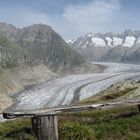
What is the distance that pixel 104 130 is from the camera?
17.8m

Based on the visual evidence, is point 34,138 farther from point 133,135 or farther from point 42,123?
point 133,135

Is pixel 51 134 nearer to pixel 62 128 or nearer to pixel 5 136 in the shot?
pixel 62 128

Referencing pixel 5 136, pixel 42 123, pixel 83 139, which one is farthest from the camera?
pixel 5 136

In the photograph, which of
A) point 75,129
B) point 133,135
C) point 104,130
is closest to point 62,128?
point 75,129

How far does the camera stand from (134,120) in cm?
1878

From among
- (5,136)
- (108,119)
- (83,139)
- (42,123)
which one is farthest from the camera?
(108,119)

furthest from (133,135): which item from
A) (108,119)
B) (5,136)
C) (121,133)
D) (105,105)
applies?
(5,136)

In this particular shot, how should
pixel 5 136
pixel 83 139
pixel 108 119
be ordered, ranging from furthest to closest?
1. pixel 108 119
2. pixel 5 136
3. pixel 83 139

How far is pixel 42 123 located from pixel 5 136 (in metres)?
3.60

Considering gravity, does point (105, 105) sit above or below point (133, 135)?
above

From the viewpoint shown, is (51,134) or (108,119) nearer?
(51,134)

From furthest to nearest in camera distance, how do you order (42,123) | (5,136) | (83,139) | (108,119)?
(108,119) < (5,136) < (83,139) < (42,123)

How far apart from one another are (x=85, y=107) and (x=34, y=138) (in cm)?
253

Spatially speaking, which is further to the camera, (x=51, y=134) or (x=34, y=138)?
(x=34, y=138)
